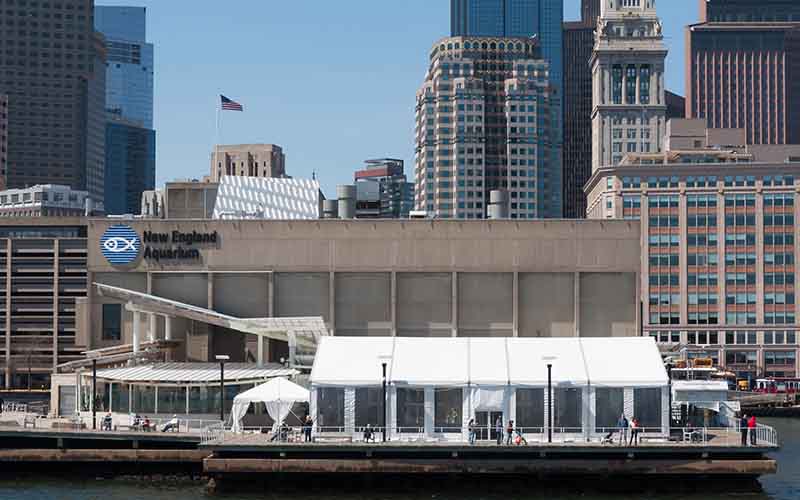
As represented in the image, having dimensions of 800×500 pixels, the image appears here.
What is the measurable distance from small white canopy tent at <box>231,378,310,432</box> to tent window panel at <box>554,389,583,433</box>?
45.1 feet

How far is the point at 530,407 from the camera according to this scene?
74.5m

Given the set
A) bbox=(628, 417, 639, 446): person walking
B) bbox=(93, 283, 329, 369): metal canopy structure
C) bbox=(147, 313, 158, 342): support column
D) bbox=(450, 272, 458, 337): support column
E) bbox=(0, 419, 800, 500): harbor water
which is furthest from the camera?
bbox=(147, 313, 158, 342): support column

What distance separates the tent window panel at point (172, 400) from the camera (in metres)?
84.9

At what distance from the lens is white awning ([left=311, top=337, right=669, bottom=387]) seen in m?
74.5

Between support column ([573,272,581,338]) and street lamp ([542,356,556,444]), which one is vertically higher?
support column ([573,272,581,338])

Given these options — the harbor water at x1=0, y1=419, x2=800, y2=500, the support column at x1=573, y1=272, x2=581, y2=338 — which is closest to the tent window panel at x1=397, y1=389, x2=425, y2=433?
the harbor water at x1=0, y1=419, x2=800, y2=500

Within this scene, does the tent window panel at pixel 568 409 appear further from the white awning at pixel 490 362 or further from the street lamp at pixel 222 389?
the street lamp at pixel 222 389

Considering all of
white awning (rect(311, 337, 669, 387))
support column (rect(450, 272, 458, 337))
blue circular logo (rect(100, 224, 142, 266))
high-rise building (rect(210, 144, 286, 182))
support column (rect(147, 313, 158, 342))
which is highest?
high-rise building (rect(210, 144, 286, 182))

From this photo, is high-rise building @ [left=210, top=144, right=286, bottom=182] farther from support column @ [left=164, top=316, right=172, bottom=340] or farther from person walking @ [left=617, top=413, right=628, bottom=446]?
person walking @ [left=617, top=413, right=628, bottom=446]

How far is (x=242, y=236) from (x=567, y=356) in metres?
30.5

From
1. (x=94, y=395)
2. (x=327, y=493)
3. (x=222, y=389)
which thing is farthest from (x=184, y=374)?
(x=327, y=493)

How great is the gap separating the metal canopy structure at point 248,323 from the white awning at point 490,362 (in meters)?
11.6

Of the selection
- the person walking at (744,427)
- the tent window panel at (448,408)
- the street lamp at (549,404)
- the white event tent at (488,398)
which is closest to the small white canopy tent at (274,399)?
the white event tent at (488,398)

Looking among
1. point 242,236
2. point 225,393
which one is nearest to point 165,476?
point 225,393
